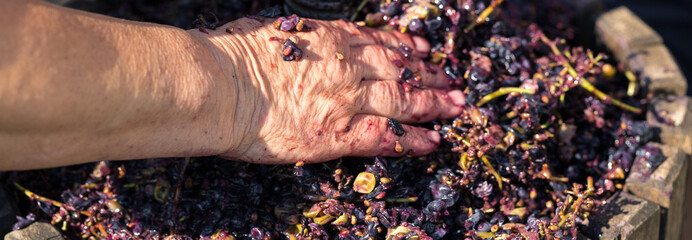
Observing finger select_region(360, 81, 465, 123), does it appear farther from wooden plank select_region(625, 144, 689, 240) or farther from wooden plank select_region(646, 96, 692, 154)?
wooden plank select_region(646, 96, 692, 154)

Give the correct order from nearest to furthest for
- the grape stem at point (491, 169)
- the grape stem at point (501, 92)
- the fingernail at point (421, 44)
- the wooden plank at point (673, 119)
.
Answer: the grape stem at point (491, 169) < the grape stem at point (501, 92) < the fingernail at point (421, 44) < the wooden plank at point (673, 119)

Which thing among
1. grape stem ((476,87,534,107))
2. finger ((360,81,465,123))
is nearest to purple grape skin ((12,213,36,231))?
finger ((360,81,465,123))

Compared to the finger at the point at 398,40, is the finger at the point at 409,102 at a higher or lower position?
lower

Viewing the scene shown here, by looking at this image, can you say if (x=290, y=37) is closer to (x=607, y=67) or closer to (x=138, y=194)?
(x=138, y=194)

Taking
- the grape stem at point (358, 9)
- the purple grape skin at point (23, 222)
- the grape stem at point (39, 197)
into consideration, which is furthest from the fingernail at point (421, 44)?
the purple grape skin at point (23, 222)

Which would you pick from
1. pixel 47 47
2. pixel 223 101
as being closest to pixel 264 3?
pixel 223 101

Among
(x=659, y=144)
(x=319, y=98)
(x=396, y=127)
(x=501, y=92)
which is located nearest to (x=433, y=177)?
(x=396, y=127)

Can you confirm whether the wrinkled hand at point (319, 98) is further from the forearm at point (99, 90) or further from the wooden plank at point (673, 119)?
the wooden plank at point (673, 119)
